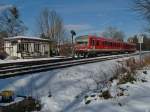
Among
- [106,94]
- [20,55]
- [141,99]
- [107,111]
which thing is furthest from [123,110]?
[20,55]

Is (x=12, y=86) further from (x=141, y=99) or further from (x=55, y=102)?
(x=141, y=99)

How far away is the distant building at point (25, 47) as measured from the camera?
150ft

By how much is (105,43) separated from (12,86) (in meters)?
31.1

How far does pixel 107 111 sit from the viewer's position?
23.3 feet

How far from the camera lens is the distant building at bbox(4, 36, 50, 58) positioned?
150ft

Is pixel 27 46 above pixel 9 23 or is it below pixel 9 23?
below

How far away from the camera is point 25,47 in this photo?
4684cm

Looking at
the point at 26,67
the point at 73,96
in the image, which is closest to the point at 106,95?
the point at 73,96

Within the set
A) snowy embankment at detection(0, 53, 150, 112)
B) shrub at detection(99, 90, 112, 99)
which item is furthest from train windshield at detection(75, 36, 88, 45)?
shrub at detection(99, 90, 112, 99)

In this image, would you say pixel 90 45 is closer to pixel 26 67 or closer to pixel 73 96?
pixel 26 67

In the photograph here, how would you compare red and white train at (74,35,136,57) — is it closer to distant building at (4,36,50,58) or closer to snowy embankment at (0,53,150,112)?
distant building at (4,36,50,58)

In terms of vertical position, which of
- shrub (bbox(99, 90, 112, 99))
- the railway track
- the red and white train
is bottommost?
the railway track

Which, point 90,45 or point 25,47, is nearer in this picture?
point 90,45

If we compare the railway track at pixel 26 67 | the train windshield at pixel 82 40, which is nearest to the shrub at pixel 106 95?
the railway track at pixel 26 67
